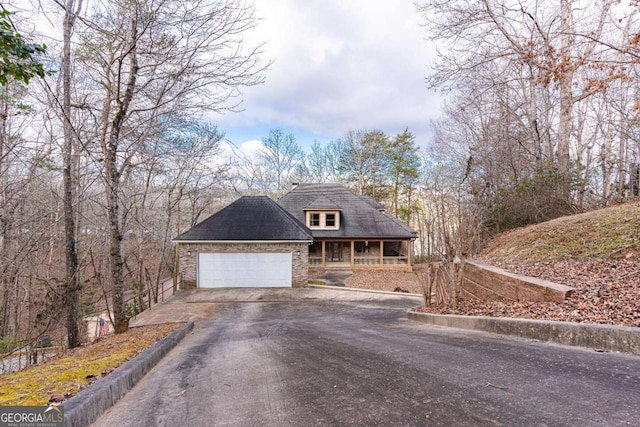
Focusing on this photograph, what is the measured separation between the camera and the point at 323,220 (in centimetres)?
2345

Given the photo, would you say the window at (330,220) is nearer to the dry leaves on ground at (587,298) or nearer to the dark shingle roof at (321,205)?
the dark shingle roof at (321,205)

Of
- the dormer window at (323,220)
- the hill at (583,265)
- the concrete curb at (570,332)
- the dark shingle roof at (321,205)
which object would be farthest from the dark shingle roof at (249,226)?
the concrete curb at (570,332)

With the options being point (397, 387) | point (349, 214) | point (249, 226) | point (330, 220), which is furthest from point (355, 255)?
point (397, 387)

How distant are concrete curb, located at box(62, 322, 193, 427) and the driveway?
9cm

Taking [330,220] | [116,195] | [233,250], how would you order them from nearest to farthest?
[116,195] < [233,250] < [330,220]

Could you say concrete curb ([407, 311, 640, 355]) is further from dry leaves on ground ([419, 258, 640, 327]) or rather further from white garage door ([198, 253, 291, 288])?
white garage door ([198, 253, 291, 288])

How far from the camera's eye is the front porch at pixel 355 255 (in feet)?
77.2

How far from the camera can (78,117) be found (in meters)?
12.5

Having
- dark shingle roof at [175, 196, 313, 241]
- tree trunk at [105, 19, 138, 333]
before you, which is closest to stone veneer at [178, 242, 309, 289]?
dark shingle roof at [175, 196, 313, 241]

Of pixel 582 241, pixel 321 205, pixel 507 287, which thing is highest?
pixel 321 205

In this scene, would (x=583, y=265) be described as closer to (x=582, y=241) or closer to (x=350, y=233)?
(x=582, y=241)

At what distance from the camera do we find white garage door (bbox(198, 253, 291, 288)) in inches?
655

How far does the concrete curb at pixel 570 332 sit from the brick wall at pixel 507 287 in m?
1.22

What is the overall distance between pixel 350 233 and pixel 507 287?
1641 cm
